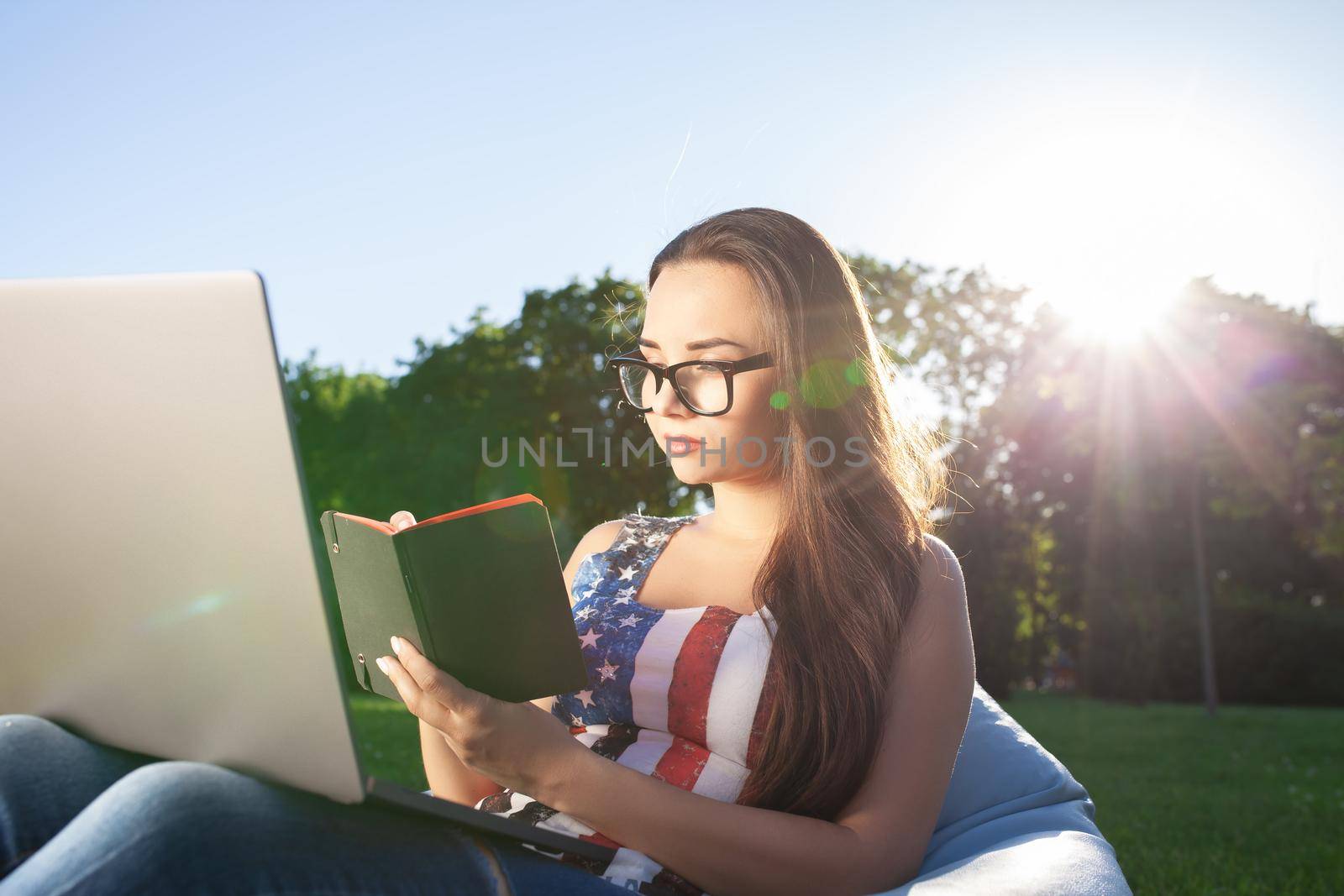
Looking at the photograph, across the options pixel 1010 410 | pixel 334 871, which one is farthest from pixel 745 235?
pixel 1010 410

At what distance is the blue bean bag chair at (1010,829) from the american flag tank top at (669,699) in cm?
38

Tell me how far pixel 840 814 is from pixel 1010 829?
0.59 metres

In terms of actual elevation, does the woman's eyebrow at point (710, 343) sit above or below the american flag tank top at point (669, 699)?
above

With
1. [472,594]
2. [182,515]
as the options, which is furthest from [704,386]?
[182,515]

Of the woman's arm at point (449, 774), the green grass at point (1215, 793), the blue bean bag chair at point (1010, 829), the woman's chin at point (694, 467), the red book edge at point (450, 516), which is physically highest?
the red book edge at point (450, 516)

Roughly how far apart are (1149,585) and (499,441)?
1124 centimetres

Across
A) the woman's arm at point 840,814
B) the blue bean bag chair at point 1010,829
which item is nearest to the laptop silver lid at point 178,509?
the woman's arm at point 840,814

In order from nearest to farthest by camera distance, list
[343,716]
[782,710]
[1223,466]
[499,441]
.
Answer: [343,716] < [782,710] < [1223,466] < [499,441]

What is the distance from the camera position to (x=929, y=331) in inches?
569

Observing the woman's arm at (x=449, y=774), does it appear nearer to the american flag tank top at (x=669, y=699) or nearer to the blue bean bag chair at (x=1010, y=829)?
the american flag tank top at (x=669, y=699)

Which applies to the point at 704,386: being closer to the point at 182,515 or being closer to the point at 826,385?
the point at 826,385

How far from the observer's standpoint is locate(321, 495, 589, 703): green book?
137cm

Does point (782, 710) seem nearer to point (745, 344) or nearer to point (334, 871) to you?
point (745, 344)

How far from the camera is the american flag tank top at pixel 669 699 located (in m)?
1.79
